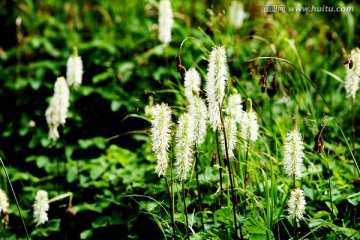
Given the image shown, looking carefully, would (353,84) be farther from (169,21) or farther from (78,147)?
(78,147)

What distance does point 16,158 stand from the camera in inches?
179

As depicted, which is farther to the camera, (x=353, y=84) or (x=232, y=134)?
(x=353, y=84)

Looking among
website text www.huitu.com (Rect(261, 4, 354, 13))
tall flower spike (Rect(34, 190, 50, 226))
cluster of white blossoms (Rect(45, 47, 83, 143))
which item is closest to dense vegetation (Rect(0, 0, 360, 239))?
website text www.huitu.com (Rect(261, 4, 354, 13))

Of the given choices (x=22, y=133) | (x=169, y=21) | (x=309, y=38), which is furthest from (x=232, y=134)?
(x=309, y=38)

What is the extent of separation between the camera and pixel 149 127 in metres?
4.39

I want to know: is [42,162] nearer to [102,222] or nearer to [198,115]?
[102,222]

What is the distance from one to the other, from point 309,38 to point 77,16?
3324 millimetres

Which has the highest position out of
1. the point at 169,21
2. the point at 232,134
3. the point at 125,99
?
the point at 169,21

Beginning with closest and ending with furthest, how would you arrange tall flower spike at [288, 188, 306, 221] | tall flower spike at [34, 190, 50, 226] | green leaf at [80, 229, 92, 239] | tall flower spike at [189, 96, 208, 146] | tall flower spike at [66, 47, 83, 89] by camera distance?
1. tall flower spike at [288, 188, 306, 221]
2. tall flower spike at [189, 96, 208, 146]
3. tall flower spike at [34, 190, 50, 226]
4. green leaf at [80, 229, 92, 239]
5. tall flower spike at [66, 47, 83, 89]

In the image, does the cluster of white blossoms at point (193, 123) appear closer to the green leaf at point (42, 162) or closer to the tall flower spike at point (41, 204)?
the tall flower spike at point (41, 204)

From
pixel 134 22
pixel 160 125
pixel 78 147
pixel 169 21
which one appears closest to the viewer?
pixel 160 125

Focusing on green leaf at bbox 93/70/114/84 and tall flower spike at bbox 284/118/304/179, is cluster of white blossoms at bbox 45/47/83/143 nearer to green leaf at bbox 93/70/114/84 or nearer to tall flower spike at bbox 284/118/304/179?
green leaf at bbox 93/70/114/84

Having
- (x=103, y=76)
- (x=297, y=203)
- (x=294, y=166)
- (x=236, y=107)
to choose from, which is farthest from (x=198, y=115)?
(x=103, y=76)

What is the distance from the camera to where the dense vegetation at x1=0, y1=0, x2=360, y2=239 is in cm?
264
